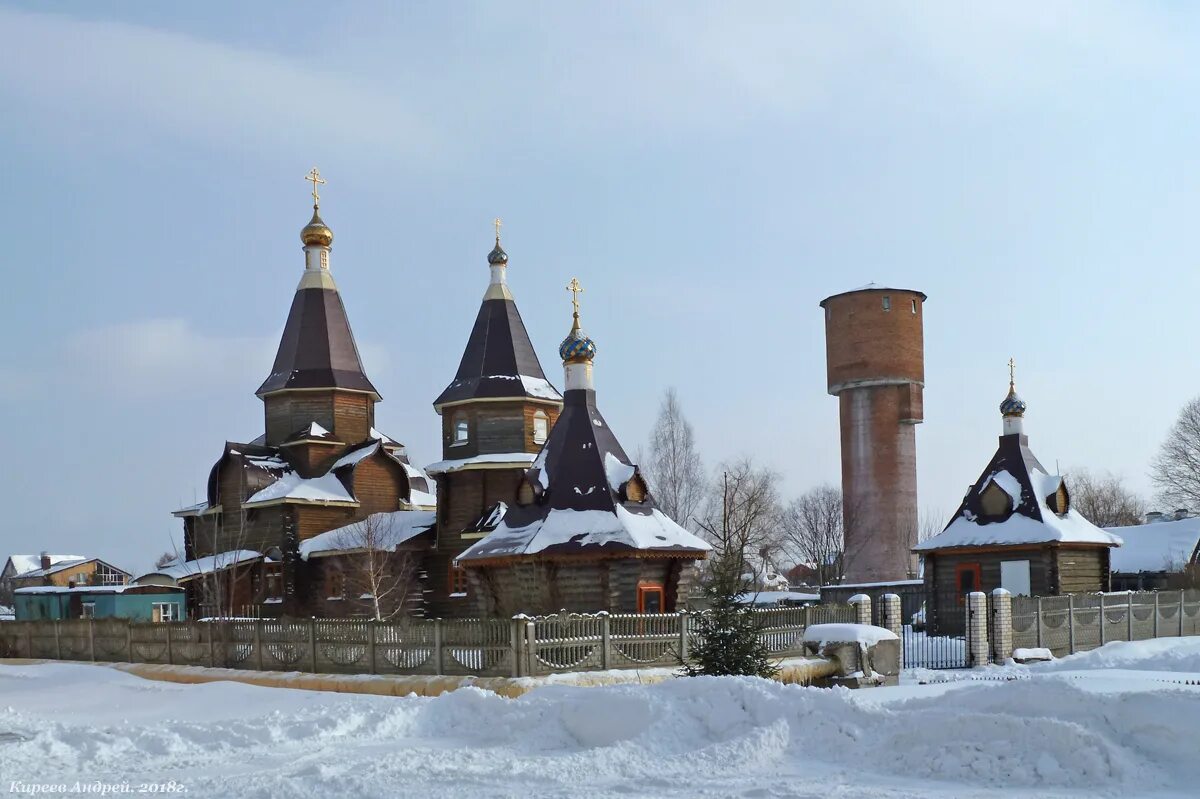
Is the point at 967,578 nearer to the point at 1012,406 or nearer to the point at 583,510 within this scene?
the point at 1012,406

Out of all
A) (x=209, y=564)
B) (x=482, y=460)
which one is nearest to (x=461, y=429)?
(x=482, y=460)

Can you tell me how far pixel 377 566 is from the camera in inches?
1387

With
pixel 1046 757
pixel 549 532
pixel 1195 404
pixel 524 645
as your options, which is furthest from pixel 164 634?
pixel 1195 404

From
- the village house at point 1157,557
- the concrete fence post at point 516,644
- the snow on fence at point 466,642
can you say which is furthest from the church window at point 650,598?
the village house at point 1157,557

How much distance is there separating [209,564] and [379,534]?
570 centimetres

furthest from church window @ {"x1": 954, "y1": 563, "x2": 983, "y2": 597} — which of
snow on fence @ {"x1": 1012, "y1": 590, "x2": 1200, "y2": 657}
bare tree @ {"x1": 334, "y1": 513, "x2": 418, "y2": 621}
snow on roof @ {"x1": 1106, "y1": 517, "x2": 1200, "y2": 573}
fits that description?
bare tree @ {"x1": 334, "y1": 513, "x2": 418, "y2": 621}

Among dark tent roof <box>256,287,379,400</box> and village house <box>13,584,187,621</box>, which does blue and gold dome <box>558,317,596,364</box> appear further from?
village house <box>13,584,187,621</box>

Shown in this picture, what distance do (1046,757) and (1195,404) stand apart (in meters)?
54.0

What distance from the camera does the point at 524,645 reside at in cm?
1741

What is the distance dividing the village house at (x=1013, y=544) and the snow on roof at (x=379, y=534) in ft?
47.3

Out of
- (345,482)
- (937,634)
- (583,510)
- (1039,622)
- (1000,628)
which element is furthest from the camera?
(345,482)

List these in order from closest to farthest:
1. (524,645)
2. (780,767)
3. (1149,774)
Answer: (1149,774), (780,767), (524,645)

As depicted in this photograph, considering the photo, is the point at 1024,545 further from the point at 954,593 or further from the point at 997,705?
the point at 997,705

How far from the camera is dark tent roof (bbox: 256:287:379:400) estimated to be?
130ft
